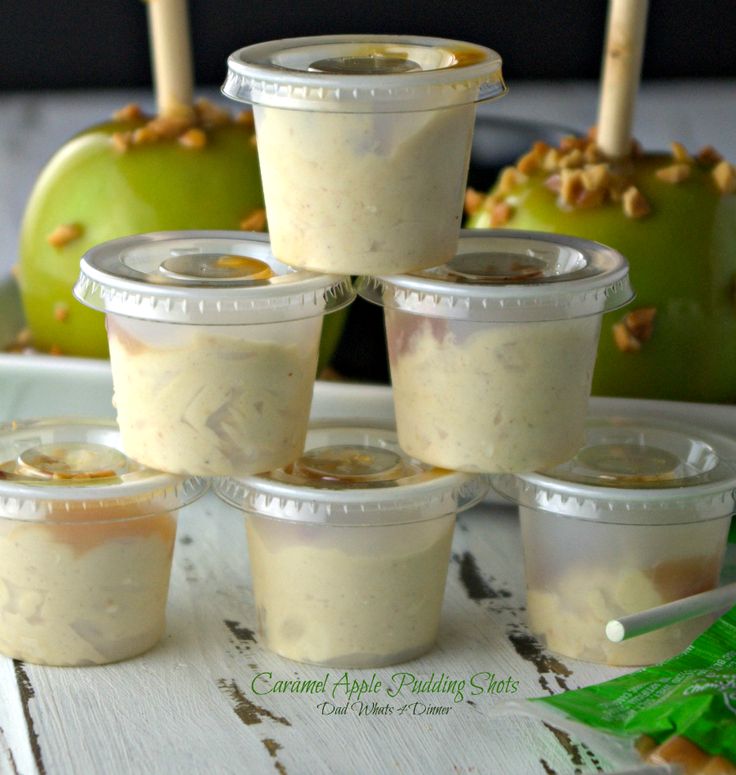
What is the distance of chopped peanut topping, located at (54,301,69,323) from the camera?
1175mm

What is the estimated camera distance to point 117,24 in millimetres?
1847

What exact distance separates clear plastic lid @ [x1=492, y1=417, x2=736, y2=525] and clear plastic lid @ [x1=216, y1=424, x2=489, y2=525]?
5 centimetres

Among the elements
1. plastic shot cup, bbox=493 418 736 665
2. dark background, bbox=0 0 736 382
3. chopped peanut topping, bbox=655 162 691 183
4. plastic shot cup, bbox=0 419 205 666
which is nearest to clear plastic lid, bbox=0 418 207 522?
plastic shot cup, bbox=0 419 205 666

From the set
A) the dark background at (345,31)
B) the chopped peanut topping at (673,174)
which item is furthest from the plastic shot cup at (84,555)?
the dark background at (345,31)

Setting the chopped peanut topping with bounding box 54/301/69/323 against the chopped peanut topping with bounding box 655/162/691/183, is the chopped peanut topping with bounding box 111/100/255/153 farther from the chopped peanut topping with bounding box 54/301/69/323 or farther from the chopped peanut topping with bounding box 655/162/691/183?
the chopped peanut topping with bounding box 655/162/691/183

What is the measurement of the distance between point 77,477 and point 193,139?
39 centimetres

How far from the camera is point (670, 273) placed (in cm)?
106

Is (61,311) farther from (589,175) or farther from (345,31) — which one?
(345,31)

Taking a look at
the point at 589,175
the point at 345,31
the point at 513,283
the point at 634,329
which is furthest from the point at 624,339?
the point at 345,31

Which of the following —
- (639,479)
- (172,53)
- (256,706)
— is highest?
(172,53)

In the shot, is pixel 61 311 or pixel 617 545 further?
pixel 61 311

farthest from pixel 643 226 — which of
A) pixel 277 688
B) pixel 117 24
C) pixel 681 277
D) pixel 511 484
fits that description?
pixel 117 24

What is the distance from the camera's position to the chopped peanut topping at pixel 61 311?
1175mm

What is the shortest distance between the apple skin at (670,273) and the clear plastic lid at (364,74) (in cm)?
23
